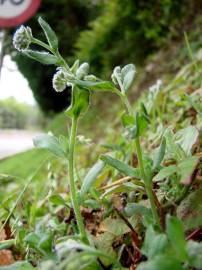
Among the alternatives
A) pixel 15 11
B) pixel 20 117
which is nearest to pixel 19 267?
pixel 15 11

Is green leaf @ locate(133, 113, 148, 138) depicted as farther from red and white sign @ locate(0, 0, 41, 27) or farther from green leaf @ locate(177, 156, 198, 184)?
red and white sign @ locate(0, 0, 41, 27)

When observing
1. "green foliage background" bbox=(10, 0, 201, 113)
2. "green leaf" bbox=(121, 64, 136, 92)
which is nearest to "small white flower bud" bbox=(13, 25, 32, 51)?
"green leaf" bbox=(121, 64, 136, 92)

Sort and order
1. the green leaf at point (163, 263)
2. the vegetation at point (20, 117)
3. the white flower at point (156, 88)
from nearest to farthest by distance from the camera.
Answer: the green leaf at point (163, 263), the white flower at point (156, 88), the vegetation at point (20, 117)

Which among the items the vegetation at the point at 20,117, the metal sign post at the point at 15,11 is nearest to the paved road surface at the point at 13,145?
the metal sign post at the point at 15,11

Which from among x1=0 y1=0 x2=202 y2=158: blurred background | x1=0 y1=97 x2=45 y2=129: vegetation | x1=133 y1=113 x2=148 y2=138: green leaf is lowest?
x1=133 y1=113 x2=148 y2=138: green leaf

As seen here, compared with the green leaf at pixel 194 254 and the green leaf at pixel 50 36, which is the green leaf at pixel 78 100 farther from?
the green leaf at pixel 194 254

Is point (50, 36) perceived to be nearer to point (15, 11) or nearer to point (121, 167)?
point (121, 167)

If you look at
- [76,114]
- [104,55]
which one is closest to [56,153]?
[76,114]
